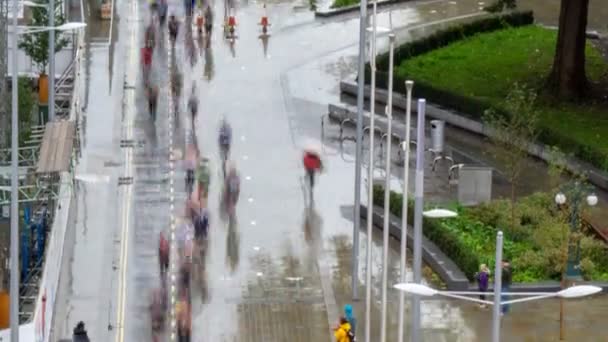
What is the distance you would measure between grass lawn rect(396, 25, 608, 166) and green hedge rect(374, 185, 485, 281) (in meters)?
8.85

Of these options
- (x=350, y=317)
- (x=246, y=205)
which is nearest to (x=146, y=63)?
(x=246, y=205)

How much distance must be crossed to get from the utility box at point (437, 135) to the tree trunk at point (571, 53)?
689cm

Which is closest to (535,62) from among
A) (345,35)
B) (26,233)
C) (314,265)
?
(345,35)

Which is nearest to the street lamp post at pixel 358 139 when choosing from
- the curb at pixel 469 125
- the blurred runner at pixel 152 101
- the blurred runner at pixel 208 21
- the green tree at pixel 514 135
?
the green tree at pixel 514 135

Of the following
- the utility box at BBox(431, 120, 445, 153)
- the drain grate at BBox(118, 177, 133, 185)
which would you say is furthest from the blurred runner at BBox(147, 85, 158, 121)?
the utility box at BBox(431, 120, 445, 153)

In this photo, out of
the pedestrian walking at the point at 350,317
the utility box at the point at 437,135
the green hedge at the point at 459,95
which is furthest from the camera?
the utility box at the point at 437,135

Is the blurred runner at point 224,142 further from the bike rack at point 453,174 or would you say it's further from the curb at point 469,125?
the curb at point 469,125

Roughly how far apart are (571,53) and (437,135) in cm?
780

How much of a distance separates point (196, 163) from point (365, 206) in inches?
256

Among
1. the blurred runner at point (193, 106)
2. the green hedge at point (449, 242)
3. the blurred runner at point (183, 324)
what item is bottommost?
the blurred runner at point (183, 324)

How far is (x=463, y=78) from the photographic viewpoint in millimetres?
68562

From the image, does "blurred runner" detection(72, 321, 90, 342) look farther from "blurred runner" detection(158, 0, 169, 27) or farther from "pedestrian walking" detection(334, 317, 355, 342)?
"blurred runner" detection(158, 0, 169, 27)

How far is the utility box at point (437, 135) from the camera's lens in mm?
60438

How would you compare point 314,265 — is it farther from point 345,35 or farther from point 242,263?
point 345,35
